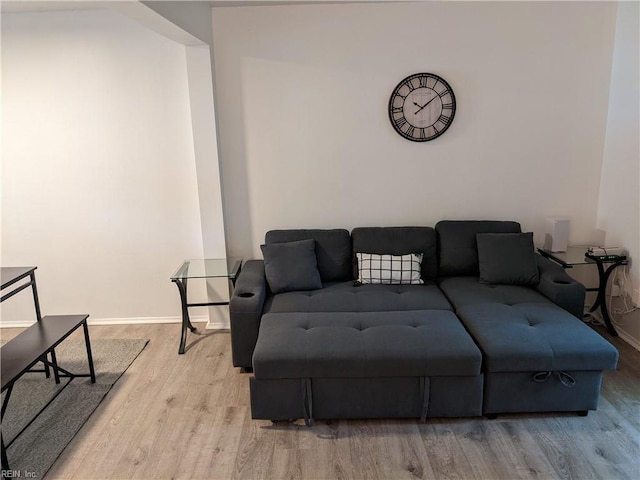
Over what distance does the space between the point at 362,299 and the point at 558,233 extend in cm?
167

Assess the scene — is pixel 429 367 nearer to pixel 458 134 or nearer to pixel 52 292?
pixel 458 134

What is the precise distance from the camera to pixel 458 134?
11.8 feet

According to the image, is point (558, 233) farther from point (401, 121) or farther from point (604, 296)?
point (401, 121)

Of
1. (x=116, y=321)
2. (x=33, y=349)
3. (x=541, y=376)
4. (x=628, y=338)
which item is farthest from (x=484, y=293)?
(x=116, y=321)

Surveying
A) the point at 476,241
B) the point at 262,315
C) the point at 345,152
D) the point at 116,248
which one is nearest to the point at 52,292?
the point at 116,248

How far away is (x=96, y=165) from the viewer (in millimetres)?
3639

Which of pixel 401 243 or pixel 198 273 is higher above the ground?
pixel 401 243

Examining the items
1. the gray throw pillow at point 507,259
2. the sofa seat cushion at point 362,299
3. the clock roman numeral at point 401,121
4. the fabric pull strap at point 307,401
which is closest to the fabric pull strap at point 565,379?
the sofa seat cushion at point 362,299

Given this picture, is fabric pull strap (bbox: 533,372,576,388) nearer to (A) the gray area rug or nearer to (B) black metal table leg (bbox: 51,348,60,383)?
(A) the gray area rug

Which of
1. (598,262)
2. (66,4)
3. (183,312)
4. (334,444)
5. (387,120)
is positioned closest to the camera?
(334,444)

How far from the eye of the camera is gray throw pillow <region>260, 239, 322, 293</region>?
328cm

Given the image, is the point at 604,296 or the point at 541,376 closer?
the point at 541,376

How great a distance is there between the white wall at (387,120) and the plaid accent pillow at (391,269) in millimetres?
447

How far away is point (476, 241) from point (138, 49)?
288 centimetres
